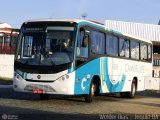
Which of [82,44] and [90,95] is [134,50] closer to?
[90,95]

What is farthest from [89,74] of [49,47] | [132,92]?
[132,92]

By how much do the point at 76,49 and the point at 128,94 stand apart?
28.1 ft

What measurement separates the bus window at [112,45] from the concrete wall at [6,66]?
935 inches

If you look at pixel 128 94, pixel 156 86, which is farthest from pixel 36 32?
pixel 156 86

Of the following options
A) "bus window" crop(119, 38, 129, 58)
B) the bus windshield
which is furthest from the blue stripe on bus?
"bus window" crop(119, 38, 129, 58)

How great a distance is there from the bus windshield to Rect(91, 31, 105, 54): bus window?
1760 millimetres

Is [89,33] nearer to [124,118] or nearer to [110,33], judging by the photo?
[110,33]

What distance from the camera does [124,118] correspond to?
1418 cm

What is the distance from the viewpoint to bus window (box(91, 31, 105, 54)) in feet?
62.7

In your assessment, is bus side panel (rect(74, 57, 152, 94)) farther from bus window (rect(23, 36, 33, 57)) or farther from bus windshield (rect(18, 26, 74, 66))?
bus window (rect(23, 36, 33, 57))

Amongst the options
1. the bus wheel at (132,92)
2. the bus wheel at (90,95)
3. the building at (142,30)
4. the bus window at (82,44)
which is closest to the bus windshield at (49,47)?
the bus window at (82,44)

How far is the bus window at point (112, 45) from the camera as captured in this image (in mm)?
20870

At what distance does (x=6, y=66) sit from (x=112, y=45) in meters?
25.0

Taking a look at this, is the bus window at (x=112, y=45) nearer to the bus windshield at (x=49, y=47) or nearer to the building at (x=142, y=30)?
the bus windshield at (x=49, y=47)
